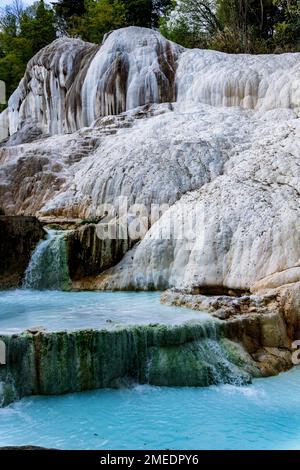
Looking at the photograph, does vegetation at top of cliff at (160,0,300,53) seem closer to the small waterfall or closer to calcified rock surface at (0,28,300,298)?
calcified rock surface at (0,28,300,298)

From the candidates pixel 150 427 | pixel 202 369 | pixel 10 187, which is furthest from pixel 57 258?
pixel 150 427

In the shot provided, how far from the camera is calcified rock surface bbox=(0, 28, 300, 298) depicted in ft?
33.9

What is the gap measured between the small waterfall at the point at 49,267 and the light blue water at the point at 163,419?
492 centimetres

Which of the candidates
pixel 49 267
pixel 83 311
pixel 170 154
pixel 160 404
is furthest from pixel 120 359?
pixel 170 154

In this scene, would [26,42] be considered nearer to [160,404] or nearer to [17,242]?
[17,242]

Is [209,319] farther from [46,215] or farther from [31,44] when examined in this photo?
[31,44]

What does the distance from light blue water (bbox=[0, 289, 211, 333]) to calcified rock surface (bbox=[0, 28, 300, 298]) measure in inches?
35.3

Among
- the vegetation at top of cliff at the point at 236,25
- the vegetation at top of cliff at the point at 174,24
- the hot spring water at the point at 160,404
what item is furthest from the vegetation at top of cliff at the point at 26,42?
the hot spring water at the point at 160,404

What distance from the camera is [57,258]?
1180 cm

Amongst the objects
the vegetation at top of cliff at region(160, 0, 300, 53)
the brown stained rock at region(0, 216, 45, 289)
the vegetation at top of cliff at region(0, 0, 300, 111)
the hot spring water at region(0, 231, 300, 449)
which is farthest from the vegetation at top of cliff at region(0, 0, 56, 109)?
the hot spring water at region(0, 231, 300, 449)

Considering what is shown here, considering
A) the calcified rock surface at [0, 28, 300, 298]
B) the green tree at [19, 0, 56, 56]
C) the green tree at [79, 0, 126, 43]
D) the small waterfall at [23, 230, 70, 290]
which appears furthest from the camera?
the green tree at [19, 0, 56, 56]

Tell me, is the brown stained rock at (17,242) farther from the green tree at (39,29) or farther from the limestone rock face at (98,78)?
the green tree at (39,29)

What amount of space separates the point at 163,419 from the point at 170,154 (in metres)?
8.07

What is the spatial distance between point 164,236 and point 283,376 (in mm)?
4332
